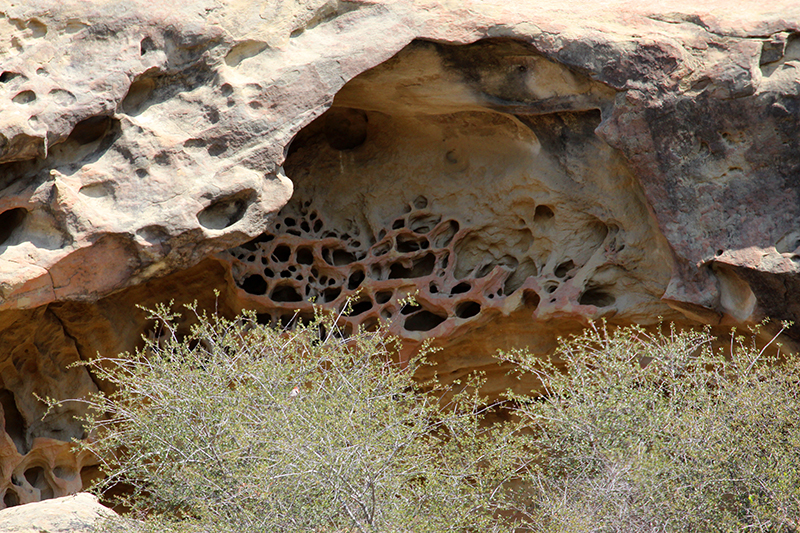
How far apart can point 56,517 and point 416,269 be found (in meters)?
2.87

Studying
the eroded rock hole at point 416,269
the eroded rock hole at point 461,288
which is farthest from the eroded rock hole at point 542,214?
the eroded rock hole at point 416,269

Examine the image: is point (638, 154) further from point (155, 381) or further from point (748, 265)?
point (155, 381)

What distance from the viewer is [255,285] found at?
254 inches

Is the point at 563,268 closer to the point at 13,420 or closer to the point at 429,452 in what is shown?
the point at 429,452

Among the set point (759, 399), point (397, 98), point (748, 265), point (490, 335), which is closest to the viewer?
point (759, 399)

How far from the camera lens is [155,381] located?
191 inches

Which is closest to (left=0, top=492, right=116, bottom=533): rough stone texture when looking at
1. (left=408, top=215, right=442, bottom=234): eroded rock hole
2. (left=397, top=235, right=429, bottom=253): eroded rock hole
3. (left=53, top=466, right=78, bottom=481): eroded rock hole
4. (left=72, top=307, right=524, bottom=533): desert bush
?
(left=72, top=307, right=524, bottom=533): desert bush

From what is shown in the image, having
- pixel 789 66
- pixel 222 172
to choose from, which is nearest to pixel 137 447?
pixel 222 172

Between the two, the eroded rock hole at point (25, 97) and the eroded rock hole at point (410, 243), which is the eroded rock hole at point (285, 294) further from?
the eroded rock hole at point (25, 97)

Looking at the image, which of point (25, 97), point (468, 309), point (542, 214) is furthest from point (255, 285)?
point (25, 97)

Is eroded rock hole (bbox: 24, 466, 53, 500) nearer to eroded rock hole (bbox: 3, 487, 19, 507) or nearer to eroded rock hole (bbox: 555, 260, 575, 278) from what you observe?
eroded rock hole (bbox: 3, 487, 19, 507)

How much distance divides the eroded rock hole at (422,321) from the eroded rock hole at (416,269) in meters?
0.27

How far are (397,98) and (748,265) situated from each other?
90.6 inches

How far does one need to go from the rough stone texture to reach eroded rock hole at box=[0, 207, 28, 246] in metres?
1.38
